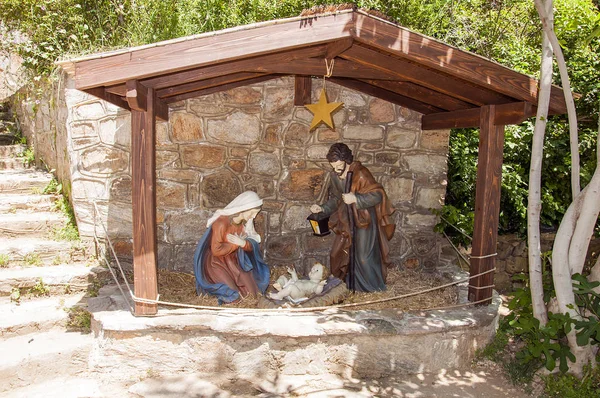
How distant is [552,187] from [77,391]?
5803mm

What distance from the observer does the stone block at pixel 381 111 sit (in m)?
5.62

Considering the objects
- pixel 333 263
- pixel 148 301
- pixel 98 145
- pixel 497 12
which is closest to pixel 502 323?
pixel 333 263

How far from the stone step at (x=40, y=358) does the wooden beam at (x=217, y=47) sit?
210cm

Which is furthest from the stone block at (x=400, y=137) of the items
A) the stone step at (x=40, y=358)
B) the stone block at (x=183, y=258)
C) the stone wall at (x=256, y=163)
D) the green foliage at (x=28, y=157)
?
the green foliage at (x=28, y=157)

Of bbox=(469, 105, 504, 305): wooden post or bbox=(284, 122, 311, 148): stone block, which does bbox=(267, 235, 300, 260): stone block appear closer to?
bbox=(284, 122, 311, 148): stone block

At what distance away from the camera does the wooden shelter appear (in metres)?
3.40

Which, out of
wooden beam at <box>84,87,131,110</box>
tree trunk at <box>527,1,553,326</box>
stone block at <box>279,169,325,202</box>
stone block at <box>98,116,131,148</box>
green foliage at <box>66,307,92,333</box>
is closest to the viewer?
wooden beam at <box>84,87,131,110</box>

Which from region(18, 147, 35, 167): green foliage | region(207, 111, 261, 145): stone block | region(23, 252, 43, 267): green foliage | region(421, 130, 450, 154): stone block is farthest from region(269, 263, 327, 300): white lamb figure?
region(18, 147, 35, 167): green foliage

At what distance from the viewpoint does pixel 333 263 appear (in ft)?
16.5

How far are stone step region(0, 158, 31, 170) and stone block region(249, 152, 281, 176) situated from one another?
147 inches

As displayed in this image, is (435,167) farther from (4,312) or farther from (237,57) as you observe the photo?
(4,312)

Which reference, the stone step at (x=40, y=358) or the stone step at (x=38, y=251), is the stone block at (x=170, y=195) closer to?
the stone step at (x=38, y=251)

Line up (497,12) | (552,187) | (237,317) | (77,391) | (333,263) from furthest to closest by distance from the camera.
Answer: (497,12) → (552,187) → (333,263) → (237,317) → (77,391)

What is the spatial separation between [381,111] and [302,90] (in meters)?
0.97
